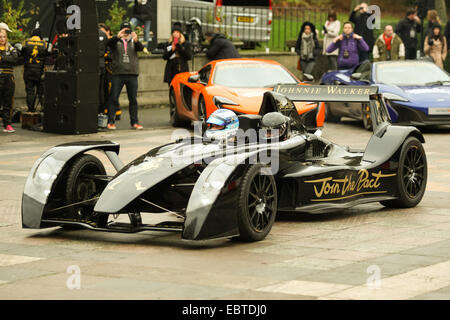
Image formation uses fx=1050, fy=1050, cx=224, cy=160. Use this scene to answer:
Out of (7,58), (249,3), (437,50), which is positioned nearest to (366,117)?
(7,58)

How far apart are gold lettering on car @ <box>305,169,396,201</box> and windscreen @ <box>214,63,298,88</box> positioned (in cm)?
860

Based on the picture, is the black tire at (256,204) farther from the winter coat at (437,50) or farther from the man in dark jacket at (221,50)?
the winter coat at (437,50)

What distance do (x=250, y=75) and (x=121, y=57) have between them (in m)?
2.49

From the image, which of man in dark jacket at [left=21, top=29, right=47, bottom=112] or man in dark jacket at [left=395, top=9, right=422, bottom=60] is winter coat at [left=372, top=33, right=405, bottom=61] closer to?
man in dark jacket at [left=395, top=9, right=422, bottom=60]

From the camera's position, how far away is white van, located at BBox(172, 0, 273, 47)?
98.8ft

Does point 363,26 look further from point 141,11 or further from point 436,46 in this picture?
point 141,11

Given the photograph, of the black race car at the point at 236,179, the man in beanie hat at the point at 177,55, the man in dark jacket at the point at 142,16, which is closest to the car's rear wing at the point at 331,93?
the black race car at the point at 236,179

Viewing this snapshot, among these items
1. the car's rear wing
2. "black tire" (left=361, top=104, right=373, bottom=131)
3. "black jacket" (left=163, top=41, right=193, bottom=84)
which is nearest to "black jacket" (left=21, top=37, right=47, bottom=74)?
"black jacket" (left=163, top=41, right=193, bottom=84)

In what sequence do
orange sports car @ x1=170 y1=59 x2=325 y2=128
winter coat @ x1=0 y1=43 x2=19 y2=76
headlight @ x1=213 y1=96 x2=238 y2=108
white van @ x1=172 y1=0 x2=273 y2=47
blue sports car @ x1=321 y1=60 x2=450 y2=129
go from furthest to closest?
1. white van @ x1=172 y1=0 x2=273 y2=47
2. blue sports car @ x1=321 y1=60 x2=450 y2=129
3. winter coat @ x1=0 y1=43 x2=19 y2=76
4. orange sports car @ x1=170 y1=59 x2=325 y2=128
5. headlight @ x1=213 y1=96 x2=238 y2=108

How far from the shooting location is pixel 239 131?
1062 centimetres

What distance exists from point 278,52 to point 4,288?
23.4 meters

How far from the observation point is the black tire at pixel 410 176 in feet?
38.0

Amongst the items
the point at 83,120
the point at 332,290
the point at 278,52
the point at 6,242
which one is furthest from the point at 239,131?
the point at 278,52
